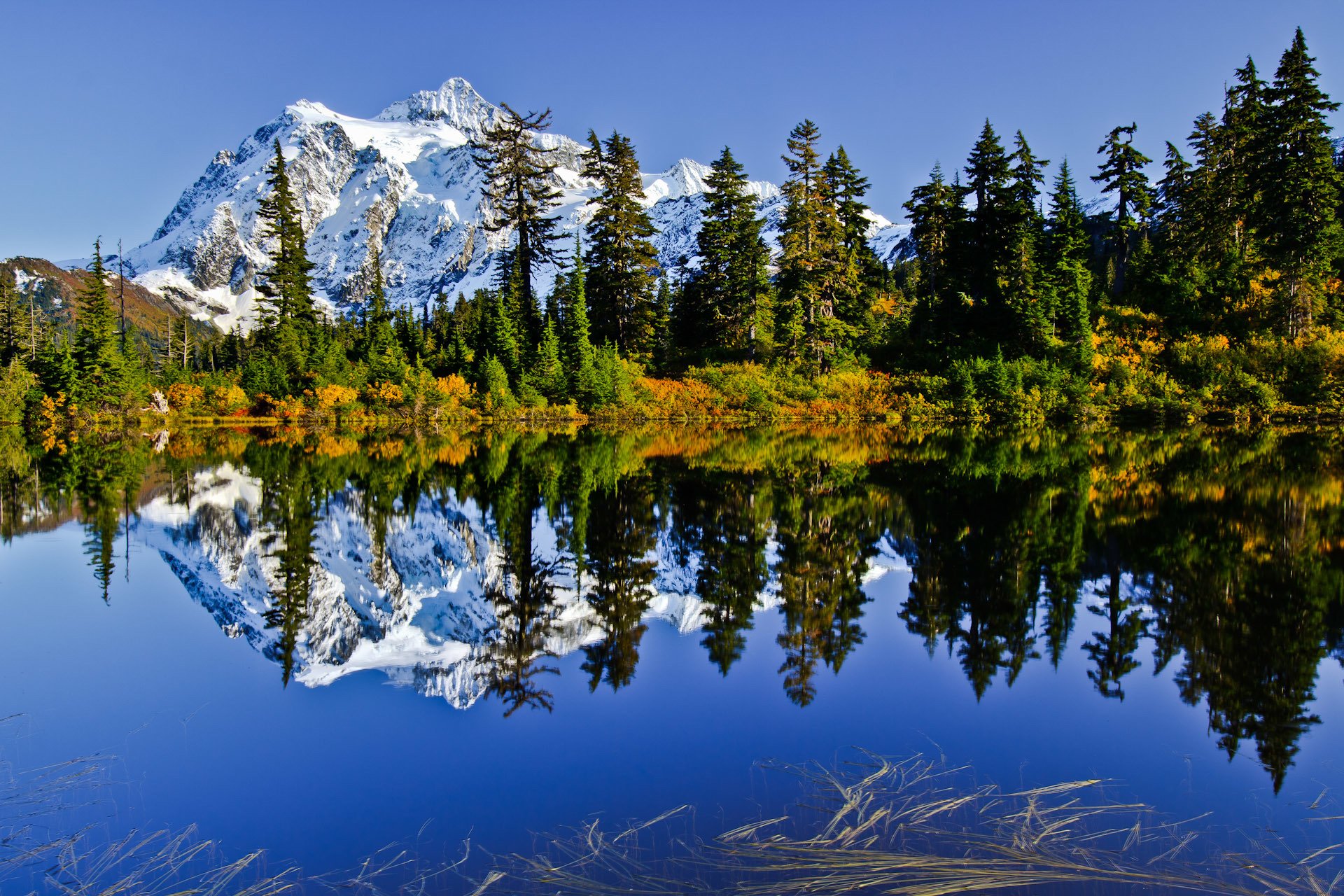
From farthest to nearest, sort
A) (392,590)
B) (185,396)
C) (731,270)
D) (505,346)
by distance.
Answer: (185,396) < (505,346) < (731,270) < (392,590)

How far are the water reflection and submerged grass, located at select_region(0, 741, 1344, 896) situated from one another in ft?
4.28

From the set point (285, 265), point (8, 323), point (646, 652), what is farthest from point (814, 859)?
point (8, 323)

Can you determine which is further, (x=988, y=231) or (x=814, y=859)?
(x=988, y=231)

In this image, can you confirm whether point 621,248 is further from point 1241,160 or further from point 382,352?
point 1241,160

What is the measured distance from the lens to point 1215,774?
14.9 ft

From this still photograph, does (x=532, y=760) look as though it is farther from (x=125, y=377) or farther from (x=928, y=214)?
(x=125, y=377)

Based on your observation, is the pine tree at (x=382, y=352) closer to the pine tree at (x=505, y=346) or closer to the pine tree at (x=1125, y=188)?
the pine tree at (x=505, y=346)

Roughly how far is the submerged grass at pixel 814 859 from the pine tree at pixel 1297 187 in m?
37.3

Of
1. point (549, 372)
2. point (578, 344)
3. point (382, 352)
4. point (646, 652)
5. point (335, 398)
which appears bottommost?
point (646, 652)

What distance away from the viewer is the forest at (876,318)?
3369cm

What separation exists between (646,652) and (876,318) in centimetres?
4446

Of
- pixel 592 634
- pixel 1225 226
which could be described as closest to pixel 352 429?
pixel 592 634

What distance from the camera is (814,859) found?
381cm

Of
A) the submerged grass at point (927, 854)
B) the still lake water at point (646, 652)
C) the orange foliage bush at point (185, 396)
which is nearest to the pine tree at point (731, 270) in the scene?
the still lake water at point (646, 652)
